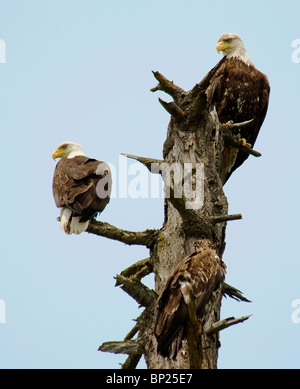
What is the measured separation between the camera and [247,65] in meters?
9.45

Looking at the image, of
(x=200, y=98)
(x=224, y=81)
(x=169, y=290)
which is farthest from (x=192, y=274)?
(x=224, y=81)

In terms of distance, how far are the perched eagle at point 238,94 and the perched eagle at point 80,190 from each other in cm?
187

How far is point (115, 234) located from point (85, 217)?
25.4 inches

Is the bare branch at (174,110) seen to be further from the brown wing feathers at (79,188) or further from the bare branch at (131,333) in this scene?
the bare branch at (131,333)

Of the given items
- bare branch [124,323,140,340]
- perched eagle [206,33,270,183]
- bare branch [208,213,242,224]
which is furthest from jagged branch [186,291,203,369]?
perched eagle [206,33,270,183]

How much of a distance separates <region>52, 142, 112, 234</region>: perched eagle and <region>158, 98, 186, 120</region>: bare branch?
1.21 meters

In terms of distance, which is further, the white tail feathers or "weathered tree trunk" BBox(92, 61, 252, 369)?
the white tail feathers

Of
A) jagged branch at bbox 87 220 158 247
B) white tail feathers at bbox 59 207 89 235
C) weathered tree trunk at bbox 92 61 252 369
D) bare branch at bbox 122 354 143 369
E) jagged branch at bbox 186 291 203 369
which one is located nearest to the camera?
jagged branch at bbox 186 291 203 369

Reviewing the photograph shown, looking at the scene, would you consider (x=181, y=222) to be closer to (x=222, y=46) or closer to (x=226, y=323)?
(x=226, y=323)

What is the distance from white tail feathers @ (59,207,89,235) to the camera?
22.9 ft

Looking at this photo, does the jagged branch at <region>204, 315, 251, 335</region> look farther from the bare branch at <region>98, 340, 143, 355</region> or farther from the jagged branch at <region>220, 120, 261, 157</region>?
the jagged branch at <region>220, 120, 261, 157</region>

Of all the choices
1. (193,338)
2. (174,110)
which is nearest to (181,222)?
(174,110)

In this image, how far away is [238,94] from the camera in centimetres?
904
